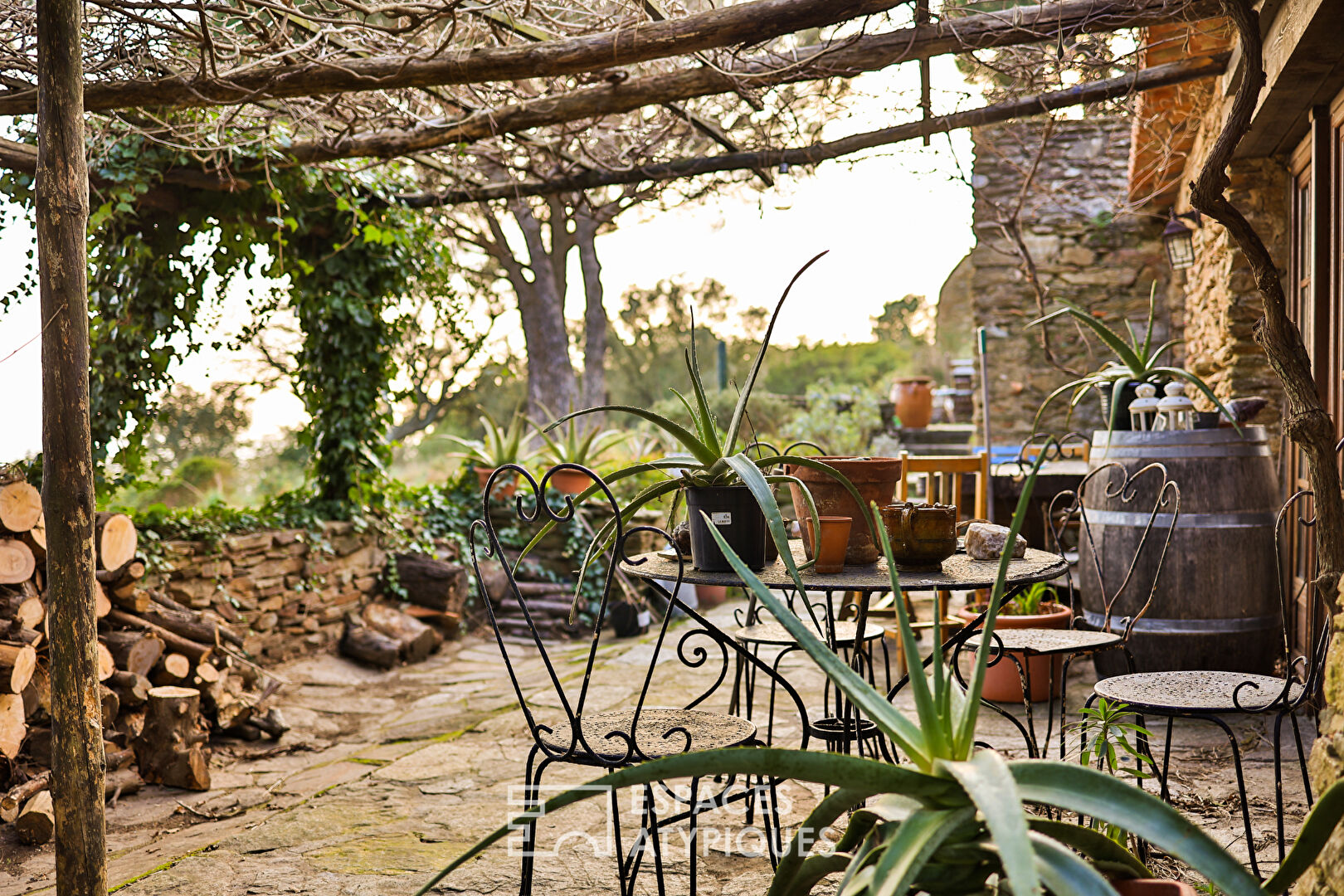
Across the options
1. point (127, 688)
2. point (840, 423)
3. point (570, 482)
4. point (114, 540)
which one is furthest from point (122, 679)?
point (840, 423)

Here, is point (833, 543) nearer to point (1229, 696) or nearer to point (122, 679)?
point (1229, 696)

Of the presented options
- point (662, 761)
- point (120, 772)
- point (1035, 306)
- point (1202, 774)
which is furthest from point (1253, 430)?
point (1035, 306)

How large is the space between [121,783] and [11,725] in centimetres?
41

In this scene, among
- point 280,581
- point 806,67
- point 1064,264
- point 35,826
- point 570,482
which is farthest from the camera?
point 1064,264

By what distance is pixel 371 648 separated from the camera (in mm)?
5160

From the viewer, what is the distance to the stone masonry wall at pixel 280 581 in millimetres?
4453

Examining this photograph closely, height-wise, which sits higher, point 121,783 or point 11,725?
point 11,725

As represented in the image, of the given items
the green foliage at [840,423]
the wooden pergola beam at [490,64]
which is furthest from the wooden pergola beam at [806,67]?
the green foliage at [840,423]

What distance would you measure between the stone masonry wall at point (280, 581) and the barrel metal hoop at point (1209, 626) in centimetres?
385

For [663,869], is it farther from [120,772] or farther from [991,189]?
[991,189]

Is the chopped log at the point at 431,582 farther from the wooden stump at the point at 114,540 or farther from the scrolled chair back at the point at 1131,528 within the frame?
the scrolled chair back at the point at 1131,528

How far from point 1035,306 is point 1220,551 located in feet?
16.0

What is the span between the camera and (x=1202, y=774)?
9.22ft

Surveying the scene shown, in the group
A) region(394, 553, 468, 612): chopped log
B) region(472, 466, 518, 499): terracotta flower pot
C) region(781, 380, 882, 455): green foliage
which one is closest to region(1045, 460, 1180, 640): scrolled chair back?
region(394, 553, 468, 612): chopped log
